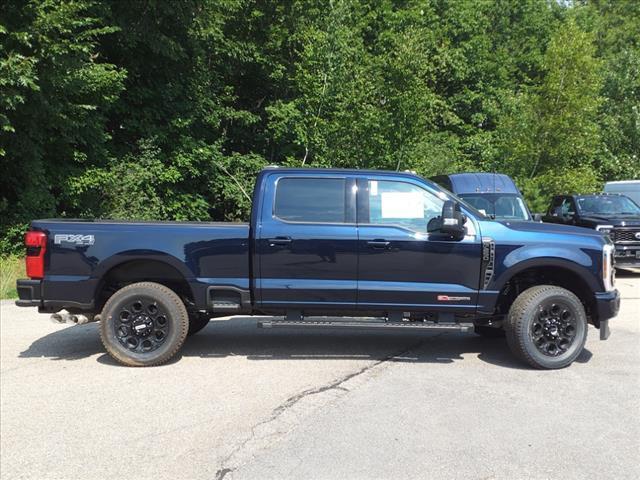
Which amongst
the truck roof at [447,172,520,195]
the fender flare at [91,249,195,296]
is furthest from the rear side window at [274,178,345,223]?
the truck roof at [447,172,520,195]

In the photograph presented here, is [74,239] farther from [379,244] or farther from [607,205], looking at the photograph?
[607,205]

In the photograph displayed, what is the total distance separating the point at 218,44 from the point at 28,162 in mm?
→ 9202

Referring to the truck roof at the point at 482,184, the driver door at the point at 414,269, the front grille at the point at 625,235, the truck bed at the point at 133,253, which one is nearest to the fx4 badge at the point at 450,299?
the driver door at the point at 414,269

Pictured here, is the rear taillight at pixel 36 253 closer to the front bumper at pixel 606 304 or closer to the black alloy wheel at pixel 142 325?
the black alloy wheel at pixel 142 325

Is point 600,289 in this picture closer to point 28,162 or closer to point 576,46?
point 28,162

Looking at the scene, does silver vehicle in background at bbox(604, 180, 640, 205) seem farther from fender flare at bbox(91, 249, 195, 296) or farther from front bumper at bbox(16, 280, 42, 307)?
front bumper at bbox(16, 280, 42, 307)

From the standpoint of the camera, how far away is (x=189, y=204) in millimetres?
19188

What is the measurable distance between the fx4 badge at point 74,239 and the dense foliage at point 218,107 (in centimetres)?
664

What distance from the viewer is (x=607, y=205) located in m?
14.5

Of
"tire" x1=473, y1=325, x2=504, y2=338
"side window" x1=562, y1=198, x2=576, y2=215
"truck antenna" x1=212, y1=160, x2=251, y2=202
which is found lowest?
"tire" x1=473, y1=325, x2=504, y2=338

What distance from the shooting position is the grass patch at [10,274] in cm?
1046

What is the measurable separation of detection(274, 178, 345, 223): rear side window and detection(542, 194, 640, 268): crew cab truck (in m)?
9.12

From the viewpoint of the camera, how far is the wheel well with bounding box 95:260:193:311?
19.6 feet

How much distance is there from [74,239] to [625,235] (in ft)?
38.2
